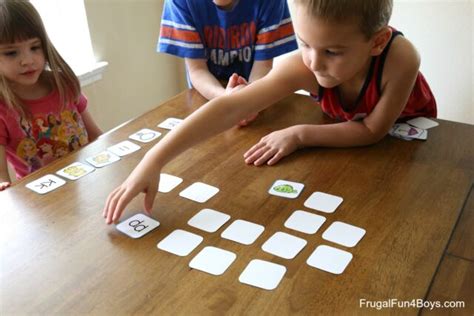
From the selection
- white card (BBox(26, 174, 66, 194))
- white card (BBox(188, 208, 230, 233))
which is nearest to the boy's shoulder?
white card (BBox(188, 208, 230, 233))

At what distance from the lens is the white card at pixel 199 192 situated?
3.03ft

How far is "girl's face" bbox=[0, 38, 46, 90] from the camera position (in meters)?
1.24

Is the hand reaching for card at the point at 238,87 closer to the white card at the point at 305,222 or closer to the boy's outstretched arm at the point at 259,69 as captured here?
the boy's outstretched arm at the point at 259,69

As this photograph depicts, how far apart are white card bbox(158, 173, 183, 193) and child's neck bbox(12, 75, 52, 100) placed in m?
0.55

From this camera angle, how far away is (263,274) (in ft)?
2.37

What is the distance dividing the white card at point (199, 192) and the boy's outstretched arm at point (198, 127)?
66mm

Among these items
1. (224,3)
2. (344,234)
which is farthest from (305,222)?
(224,3)

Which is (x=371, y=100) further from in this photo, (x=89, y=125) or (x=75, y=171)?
(x=89, y=125)

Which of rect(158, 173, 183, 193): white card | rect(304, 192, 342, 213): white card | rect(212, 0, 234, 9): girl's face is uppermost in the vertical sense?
→ rect(212, 0, 234, 9): girl's face

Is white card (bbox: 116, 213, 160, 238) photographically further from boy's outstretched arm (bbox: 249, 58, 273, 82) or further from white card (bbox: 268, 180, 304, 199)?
boy's outstretched arm (bbox: 249, 58, 273, 82)

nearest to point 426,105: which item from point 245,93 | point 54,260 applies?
point 245,93

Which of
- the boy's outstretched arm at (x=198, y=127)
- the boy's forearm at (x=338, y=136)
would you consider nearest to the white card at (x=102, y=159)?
the boy's outstretched arm at (x=198, y=127)

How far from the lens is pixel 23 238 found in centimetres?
83

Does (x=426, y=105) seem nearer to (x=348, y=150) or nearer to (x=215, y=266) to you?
(x=348, y=150)
